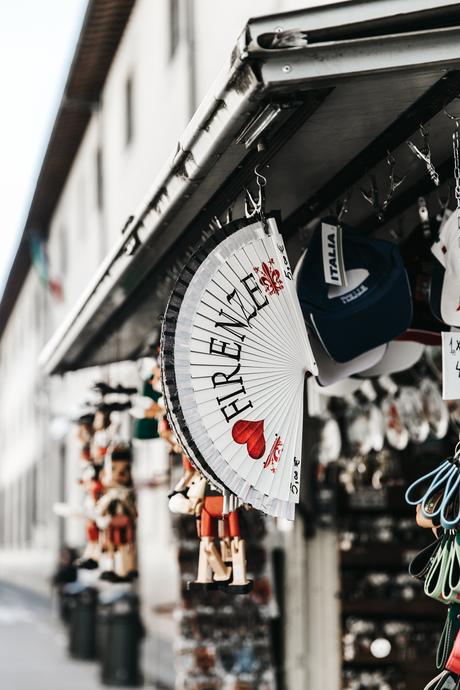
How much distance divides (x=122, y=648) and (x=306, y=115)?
416 inches

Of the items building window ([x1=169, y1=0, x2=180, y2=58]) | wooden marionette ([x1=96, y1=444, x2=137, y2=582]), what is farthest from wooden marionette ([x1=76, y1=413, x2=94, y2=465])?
building window ([x1=169, y1=0, x2=180, y2=58])

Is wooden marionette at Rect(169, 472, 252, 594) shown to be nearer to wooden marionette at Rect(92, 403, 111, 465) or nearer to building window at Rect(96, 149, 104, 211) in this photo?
wooden marionette at Rect(92, 403, 111, 465)

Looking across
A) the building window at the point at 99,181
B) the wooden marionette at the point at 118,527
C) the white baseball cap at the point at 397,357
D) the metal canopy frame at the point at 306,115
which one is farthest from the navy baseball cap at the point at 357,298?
the building window at the point at 99,181

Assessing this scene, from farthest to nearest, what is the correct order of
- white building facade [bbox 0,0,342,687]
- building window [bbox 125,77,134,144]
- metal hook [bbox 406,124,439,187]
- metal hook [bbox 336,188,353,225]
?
1. building window [bbox 125,77,134,144]
2. white building facade [bbox 0,0,342,687]
3. metal hook [bbox 336,188,353,225]
4. metal hook [bbox 406,124,439,187]

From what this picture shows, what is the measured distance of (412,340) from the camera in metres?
4.41

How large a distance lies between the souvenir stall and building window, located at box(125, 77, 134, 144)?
358 inches

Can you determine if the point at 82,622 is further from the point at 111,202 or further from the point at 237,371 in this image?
the point at 237,371

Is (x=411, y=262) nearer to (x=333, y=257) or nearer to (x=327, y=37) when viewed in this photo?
(x=333, y=257)

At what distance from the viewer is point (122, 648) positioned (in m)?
13.0

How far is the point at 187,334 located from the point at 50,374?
4.15 metres

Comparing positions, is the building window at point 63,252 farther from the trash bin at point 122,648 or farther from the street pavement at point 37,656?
the trash bin at point 122,648

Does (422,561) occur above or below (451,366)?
below

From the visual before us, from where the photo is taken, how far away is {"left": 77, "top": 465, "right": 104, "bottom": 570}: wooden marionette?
6.31 meters

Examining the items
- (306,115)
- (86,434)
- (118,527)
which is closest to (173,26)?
(86,434)
